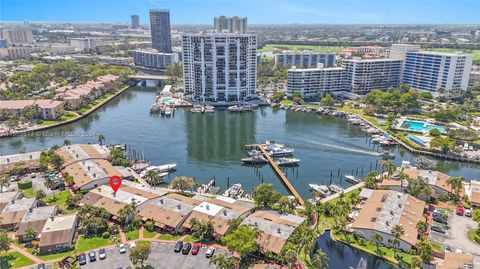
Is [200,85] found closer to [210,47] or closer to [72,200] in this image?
[210,47]

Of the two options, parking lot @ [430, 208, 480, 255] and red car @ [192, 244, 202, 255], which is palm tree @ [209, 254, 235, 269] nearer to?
red car @ [192, 244, 202, 255]

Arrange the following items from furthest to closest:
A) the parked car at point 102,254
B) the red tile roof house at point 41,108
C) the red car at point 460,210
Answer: the red tile roof house at point 41,108 → the red car at point 460,210 → the parked car at point 102,254

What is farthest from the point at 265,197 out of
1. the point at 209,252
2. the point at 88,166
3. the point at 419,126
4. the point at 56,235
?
the point at 419,126

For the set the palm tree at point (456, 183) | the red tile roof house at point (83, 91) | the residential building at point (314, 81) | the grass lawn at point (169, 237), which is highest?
the residential building at point (314, 81)

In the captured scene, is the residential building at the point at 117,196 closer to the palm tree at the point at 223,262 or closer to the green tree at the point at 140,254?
the green tree at the point at 140,254

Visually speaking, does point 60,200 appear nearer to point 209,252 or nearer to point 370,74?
point 209,252

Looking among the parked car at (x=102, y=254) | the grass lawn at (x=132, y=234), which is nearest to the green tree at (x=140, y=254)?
the parked car at (x=102, y=254)

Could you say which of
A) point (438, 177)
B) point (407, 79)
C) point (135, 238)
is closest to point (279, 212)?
point (135, 238)
